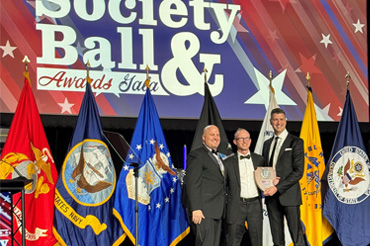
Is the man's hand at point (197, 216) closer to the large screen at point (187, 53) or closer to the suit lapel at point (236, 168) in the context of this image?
→ the suit lapel at point (236, 168)

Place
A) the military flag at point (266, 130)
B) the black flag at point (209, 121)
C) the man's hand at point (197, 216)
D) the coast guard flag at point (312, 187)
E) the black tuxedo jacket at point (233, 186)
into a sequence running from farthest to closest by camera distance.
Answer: the military flag at point (266, 130)
the coast guard flag at point (312, 187)
the black flag at point (209, 121)
the black tuxedo jacket at point (233, 186)
the man's hand at point (197, 216)

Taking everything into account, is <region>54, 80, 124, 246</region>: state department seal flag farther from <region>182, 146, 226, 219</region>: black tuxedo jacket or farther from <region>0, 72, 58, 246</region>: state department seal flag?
<region>182, 146, 226, 219</region>: black tuxedo jacket

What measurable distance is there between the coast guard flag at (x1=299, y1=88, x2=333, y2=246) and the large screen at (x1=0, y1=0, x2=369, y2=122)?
0.43m

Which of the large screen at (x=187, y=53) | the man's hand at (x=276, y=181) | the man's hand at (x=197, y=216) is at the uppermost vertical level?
the large screen at (x=187, y=53)

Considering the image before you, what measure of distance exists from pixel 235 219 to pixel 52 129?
212cm

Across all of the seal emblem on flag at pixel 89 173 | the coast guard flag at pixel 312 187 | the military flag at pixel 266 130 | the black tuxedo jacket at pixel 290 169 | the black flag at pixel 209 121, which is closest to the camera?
the black tuxedo jacket at pixel 290 169

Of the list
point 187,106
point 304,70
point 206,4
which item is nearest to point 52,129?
point 187,106

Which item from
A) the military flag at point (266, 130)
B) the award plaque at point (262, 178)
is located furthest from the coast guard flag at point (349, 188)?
the award plaque at point (262, 178)

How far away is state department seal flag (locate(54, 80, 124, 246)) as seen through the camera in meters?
5.29

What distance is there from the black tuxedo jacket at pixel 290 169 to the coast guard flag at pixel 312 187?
37.7 inches

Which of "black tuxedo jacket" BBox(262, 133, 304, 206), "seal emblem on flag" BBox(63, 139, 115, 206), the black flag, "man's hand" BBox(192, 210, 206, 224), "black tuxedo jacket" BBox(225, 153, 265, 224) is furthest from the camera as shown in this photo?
the black flag

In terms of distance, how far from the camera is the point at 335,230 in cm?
588

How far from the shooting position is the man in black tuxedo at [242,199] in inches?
185

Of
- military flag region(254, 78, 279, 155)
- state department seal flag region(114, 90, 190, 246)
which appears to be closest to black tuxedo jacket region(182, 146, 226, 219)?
state department seal flag region(114, 90, 190, 246)
